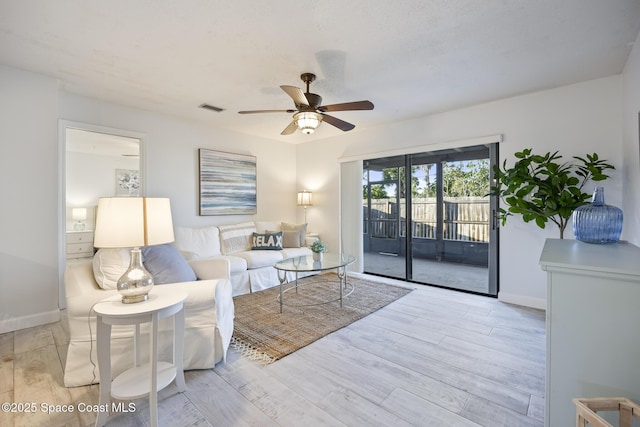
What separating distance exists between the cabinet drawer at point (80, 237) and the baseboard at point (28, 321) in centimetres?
369

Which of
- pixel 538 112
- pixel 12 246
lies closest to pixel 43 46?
pixel 12 246

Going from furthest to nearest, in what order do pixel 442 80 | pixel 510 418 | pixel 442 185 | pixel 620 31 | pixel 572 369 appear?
pixel 442 185 → pixel 442 80 → pixel 620 31 → pixel 510 418 → pixel 572 369

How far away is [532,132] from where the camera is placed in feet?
11.0

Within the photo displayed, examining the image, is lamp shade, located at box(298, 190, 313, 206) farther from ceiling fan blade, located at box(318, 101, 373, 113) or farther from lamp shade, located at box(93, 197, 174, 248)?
lamp shade, located at box(93, 197, 174, 248)

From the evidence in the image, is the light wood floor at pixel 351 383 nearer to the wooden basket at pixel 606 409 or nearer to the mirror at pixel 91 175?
the wooden basket at pixel 606 409

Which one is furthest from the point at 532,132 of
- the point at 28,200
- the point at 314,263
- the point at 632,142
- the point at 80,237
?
the point at 80,237

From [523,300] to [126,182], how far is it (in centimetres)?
829

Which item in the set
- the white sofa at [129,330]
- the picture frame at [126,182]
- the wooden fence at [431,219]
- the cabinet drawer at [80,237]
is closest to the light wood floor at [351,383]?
the white sofa at [129,330]

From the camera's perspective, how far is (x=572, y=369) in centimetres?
121

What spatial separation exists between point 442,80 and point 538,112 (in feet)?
4.26

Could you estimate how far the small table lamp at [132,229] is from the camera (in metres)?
1.56

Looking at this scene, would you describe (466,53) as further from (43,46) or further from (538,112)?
(43,46)

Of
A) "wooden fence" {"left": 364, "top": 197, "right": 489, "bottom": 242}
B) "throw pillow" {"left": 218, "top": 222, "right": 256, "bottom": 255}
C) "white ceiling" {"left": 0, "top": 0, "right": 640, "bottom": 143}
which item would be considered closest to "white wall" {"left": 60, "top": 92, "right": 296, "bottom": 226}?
"white ceiling" {"left": 0, "top": 0, "right": 640, "bottom": 143}

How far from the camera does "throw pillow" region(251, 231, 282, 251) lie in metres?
4.52
